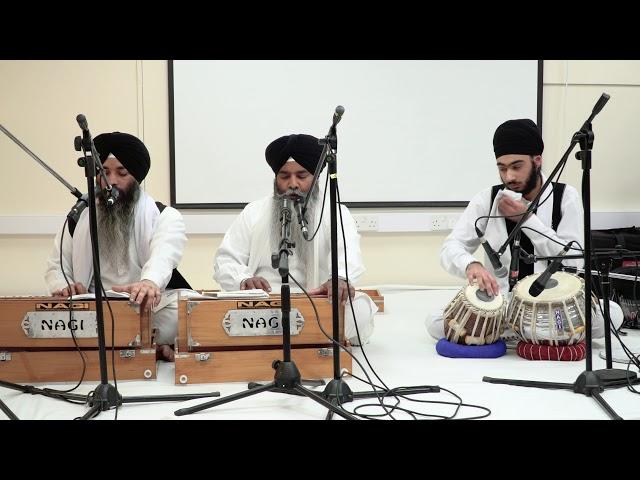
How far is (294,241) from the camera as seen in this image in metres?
3.63

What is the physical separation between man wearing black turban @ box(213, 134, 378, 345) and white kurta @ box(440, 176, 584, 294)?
0.55 m

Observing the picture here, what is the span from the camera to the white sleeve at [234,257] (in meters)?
3.61

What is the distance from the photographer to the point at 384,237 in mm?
5711

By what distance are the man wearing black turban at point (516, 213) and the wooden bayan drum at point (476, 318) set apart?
0.06 m

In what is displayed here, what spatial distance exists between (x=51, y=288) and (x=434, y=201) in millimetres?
3336

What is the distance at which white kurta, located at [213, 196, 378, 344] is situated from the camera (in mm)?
3543

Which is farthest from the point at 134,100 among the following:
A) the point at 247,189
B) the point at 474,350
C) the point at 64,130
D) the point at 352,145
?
the point at 474,350

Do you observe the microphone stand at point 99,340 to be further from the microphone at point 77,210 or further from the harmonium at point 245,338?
the harmonium at point 245,338

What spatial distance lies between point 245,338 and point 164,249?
2.32 feet

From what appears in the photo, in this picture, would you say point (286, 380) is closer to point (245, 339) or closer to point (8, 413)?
point (245, 339)

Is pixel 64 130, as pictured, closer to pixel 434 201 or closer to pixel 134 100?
pixel 134 100

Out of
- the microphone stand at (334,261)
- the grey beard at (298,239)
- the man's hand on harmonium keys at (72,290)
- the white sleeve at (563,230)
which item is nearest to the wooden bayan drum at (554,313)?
the white sleeve at (563,230)

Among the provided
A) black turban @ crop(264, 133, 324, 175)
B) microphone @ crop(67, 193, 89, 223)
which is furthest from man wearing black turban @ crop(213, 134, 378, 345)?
microphone @ crop(67, 193, 89, 223)

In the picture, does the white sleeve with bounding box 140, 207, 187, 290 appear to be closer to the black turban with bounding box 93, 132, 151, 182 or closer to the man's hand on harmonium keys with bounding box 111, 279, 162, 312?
the man's hand on harmonium keys with bounding box 111, 279, 162, 312
